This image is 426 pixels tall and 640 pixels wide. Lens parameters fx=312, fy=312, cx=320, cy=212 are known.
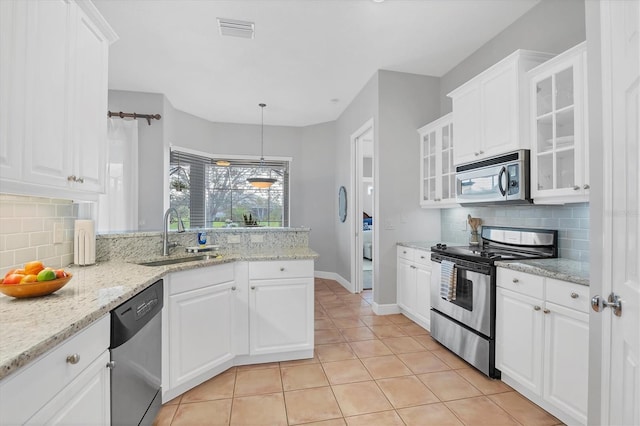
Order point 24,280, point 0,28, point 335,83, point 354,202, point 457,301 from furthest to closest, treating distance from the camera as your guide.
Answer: point 354,202 → point 335,83 → point 457,301 → point 24,280 → point 0,28

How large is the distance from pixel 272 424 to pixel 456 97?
314 centimetres

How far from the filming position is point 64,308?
1189 millimetres

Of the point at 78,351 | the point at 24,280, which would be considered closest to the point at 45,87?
the point at 24,280

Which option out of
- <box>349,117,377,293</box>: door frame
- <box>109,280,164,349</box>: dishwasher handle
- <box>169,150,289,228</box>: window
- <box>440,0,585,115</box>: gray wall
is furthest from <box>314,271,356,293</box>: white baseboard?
<box>109,280,164,349</box>: dishwasher handle

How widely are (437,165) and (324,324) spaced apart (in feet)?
7.24

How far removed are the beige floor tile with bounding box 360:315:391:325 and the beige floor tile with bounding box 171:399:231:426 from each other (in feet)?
6.20

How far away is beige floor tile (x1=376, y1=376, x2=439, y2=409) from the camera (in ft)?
6.79

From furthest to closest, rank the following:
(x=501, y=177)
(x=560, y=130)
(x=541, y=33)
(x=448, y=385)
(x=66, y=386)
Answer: (x=541, y=33) < (x=501, y=177) < (x=448, y=385) < (x=560, y=130) < (x=66, y=386)

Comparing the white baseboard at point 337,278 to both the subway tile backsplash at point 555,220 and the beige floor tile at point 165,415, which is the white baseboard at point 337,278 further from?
the beige floor tile at point 165,415

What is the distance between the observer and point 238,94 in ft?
15.0

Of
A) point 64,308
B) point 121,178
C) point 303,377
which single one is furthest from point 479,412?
point 121,178

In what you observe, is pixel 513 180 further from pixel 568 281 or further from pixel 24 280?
pixel 24 280

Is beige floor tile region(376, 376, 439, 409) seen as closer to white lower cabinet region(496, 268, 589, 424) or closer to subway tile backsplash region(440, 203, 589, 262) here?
white lower cabinet region(496, 268, 589, 424)

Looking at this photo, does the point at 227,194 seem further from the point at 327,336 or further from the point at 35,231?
A: the point at 35,231
